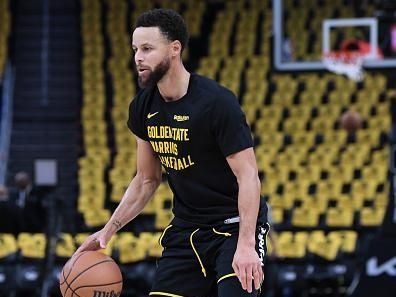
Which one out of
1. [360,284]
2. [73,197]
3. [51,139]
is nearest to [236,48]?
[51,139]

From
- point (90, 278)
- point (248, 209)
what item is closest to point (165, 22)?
point (248, 209)

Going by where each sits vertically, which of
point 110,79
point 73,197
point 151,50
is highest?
point 151,50

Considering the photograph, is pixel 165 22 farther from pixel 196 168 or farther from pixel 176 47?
pixel 196 168

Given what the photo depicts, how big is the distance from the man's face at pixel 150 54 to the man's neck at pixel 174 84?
6 centimetres

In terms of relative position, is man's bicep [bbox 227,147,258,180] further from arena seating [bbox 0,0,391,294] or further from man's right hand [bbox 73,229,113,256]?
arena seating [bbox 0,0,391,294]

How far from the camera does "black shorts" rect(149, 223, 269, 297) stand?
15.4 ft

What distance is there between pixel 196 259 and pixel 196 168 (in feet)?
1.45

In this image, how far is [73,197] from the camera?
1802 centimetres

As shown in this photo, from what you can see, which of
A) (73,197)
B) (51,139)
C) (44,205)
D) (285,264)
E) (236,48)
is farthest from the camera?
(236,48)

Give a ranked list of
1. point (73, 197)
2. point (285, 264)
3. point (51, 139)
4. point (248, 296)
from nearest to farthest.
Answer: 1. point (248, 296)
2. point (285, 264)
3. point (73, 197)
4. point (51, 139)

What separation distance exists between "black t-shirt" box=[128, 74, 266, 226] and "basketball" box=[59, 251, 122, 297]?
0.42 m

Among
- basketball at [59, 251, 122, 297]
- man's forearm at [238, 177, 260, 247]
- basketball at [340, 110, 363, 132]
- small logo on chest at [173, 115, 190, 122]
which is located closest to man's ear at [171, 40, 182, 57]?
small logo on chest at [173, 115, 190, 122]

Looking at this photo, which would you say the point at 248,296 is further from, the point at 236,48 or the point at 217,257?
the point at 236,48

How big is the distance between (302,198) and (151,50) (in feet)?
36.1
